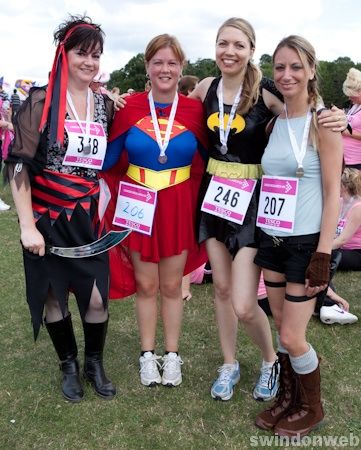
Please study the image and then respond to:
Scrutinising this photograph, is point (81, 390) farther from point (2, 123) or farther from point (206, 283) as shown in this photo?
point (2, 123)

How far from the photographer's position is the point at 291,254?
7.11 feet

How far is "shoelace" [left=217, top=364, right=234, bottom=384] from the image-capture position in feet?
8.94

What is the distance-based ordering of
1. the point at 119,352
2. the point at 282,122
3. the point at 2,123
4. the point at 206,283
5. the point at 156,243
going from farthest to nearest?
the point at 2,123
the point at 206,283
the point at 119,352
the point at 156,243
the point at 282,122

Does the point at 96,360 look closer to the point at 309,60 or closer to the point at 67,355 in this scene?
the point at 67,355

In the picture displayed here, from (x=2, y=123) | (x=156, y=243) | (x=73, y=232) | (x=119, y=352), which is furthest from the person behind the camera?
(x=2, y=123)

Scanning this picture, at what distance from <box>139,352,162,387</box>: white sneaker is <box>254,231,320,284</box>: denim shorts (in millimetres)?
1057

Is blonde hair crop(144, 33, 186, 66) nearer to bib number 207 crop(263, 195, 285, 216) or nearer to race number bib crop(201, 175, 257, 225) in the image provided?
race number bib crop(201, 175, 257, 225)

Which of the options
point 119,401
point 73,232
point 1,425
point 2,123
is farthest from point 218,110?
point 2,123

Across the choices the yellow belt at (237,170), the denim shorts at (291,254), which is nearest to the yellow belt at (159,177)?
the yellow belt at (237,170)

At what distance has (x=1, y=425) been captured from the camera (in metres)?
2.44

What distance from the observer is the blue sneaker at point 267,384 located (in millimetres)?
2641

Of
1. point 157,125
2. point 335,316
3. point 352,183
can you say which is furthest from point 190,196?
point 352,183

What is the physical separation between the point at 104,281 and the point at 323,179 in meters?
1.24

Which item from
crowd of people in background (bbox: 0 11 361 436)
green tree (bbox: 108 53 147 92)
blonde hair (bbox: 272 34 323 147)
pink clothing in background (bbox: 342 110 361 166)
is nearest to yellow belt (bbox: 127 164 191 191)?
crowd of people in background (bbox: 0 11 361 436)
